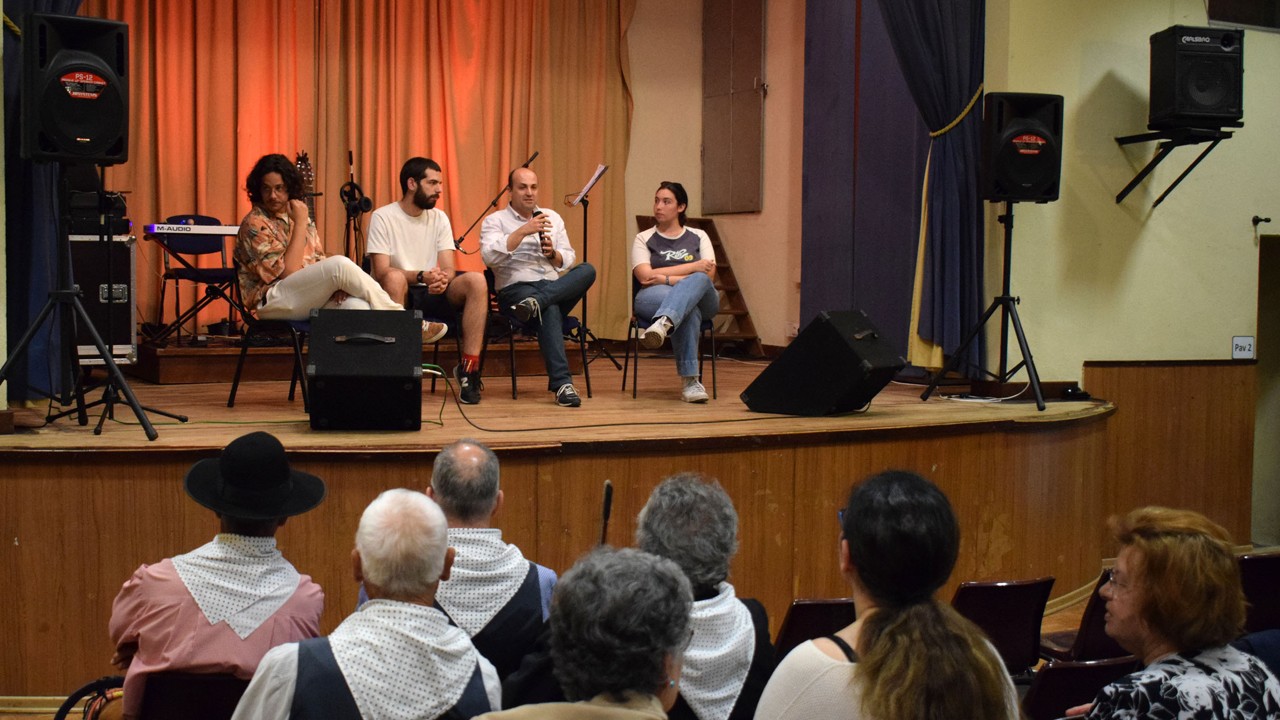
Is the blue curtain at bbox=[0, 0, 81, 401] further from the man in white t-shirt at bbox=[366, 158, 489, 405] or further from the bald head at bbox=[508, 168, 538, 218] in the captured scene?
the bald head at bbox=[508, 168, 538, 218]

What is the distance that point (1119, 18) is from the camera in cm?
564

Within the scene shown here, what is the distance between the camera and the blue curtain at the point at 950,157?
5438mm

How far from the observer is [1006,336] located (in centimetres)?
518

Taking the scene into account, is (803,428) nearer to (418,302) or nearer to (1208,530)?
(418,302)

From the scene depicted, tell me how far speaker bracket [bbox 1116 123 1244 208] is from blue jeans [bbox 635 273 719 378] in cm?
223

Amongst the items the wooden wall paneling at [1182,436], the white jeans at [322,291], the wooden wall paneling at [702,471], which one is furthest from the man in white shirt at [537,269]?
the wooden wall paneling at [1182,436]

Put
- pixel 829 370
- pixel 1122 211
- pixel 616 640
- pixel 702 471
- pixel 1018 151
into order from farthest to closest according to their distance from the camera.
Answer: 1. pixel 1122 211
2. pixel 1018 151
3. pixel 829 370
4. pixel 702 471
5. pixel 616 640

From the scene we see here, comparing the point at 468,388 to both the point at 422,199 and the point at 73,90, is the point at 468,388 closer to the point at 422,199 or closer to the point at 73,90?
the point at 422,199

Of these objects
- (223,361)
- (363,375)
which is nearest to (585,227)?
(223,361)

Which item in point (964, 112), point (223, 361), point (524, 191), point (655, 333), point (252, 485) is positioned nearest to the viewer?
point (252, 485)

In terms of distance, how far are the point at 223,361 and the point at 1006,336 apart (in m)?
3.89

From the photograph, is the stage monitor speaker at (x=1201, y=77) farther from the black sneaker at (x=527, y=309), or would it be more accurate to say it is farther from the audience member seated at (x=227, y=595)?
the audience member seated at (x=227, y=595)

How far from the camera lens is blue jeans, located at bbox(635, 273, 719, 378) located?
16.1 ft

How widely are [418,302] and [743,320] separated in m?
3.59
